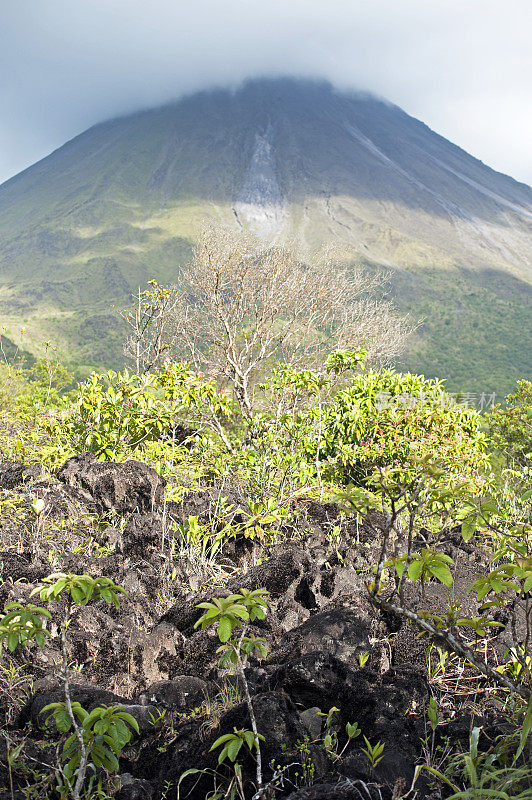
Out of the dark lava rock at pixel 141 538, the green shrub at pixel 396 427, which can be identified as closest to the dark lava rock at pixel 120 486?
the dark lava rock at pixel 141 538

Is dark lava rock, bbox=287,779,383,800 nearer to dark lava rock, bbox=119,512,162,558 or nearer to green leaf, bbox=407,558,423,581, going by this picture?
green leaf, bbox=407,558,423,581

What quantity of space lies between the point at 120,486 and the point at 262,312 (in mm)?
11495

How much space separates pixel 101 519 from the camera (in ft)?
13.4

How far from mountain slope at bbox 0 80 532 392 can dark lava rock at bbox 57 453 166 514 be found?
63165mm

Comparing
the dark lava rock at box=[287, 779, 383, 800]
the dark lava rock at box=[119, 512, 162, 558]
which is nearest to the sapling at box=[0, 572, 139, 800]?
the dark lava rock at box=[287, 779, 383, 800]

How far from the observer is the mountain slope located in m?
81.4

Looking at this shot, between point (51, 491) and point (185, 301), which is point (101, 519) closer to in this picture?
point (51, 491)

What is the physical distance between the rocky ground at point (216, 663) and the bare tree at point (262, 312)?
9569 millimetres

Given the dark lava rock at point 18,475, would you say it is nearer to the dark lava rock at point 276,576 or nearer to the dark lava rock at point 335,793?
the dark lava rock at point 276,576

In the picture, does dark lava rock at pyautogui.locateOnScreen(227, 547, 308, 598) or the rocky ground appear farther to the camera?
dark lava rock at pyautogui.locateOnScreen(227, 547, 308, 598)

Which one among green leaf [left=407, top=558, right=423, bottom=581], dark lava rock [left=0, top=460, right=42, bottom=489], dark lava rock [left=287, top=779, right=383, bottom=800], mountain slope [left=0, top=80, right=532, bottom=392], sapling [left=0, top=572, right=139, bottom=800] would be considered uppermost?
mountain slope [left=0, top=80, right=532, bottom=392]

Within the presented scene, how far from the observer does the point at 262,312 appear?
1520cm

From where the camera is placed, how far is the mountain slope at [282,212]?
81.4m

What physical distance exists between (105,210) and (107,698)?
489 ft
